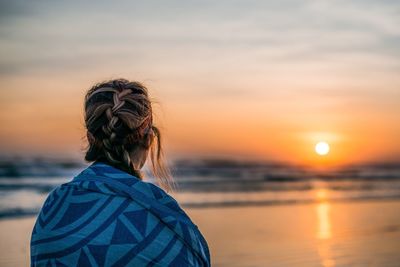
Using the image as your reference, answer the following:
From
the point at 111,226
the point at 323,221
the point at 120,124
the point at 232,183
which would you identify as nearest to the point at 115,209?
the point at 111,226

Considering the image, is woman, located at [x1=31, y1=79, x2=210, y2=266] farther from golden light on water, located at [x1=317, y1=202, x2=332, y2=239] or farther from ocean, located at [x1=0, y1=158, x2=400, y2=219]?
ocean, located at [x1=0, y1=158, x2=400, y2=219]

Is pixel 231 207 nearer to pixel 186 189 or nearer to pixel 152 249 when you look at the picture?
pixel 186 189

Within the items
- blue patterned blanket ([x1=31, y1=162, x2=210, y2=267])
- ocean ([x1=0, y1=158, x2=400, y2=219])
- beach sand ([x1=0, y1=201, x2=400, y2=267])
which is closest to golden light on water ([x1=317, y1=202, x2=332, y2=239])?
beach sand ([x1=0, y1=201, x2=400, y2=267])

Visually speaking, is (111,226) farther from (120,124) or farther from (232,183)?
(232,183)

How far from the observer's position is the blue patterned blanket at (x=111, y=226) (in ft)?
7.38

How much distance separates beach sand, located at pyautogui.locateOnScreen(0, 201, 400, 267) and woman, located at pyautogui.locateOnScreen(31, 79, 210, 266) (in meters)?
5.13

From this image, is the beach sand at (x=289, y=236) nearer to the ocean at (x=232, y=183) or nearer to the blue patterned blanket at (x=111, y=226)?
the ocean at (x=232, y=183)

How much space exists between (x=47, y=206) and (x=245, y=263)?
5.31 metres

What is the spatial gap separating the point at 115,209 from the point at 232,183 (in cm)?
1857


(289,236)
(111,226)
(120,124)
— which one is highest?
(120,124)

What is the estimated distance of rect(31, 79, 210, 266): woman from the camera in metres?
2.25

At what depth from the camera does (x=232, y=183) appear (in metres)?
20.8

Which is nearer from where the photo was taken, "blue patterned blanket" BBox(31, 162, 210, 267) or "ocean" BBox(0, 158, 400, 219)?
"blue patterned blanket" BBox(31, 162, 210, 267)

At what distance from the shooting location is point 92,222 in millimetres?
2260
